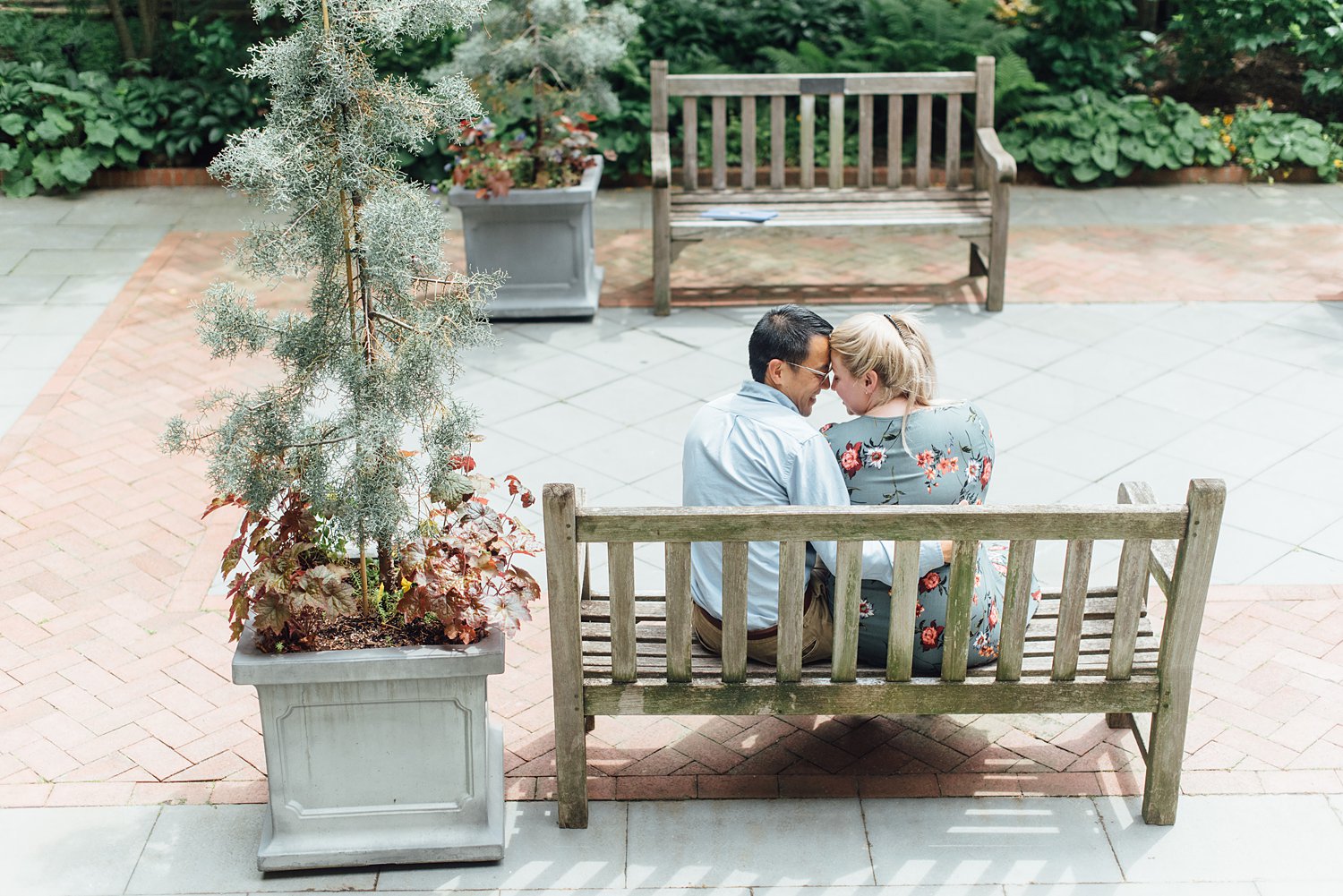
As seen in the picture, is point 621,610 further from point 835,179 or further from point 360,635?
point 835,179

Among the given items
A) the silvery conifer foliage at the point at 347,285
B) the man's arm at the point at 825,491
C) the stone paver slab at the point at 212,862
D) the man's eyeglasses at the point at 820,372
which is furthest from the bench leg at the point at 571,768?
the man's eyeglasses at the point at 820,372

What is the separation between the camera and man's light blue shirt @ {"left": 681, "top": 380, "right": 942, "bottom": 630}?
3.77 m

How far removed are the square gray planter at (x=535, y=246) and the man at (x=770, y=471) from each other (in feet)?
11.8

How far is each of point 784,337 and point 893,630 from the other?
0.82m

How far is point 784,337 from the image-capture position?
153 inches

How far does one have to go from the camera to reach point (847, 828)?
386 cm

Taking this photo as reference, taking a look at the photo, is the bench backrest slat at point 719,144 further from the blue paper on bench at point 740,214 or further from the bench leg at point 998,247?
the bench leg at point 998,247

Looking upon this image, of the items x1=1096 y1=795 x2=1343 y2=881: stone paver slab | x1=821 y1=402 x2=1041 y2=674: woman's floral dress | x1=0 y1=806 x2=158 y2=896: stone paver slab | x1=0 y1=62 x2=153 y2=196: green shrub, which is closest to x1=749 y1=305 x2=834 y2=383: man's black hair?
x1=821 y1=402 x2=1041 y2=674: woman's floral dress

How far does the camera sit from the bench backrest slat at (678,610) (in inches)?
142

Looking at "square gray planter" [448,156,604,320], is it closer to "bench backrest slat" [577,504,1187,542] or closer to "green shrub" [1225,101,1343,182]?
"bench backrest slat" [577,504,1187,542]

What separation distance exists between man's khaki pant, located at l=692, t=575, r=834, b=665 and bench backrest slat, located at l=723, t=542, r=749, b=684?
0.13 meters

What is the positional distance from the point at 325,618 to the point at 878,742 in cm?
162

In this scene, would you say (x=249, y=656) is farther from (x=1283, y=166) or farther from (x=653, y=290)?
(x=1283, y=166)

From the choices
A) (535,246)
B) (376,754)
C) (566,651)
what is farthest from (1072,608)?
(535,246)
